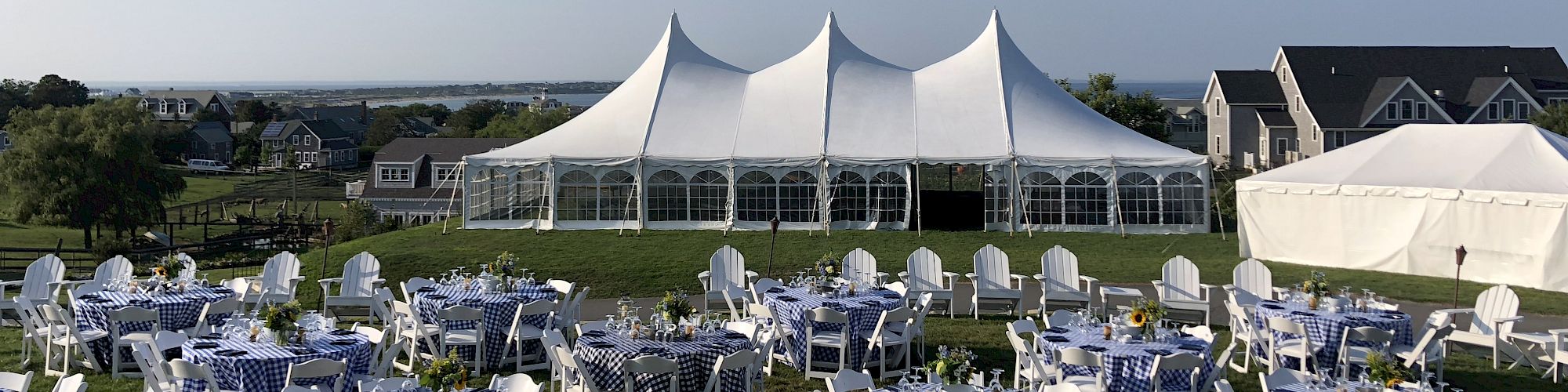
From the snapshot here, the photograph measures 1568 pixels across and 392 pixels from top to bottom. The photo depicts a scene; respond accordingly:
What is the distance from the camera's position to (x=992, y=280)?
15156mm

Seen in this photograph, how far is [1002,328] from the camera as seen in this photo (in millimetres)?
14211

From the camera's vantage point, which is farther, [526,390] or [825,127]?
[825,127]

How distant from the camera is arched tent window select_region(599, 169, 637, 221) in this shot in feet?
81.9

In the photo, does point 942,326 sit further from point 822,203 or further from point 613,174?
point 613,174

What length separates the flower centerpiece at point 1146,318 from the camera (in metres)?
9.58

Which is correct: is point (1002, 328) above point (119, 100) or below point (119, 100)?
below

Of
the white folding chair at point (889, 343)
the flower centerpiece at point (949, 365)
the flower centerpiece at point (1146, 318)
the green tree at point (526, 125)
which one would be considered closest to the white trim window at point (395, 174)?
the green tree at point (526, 125)

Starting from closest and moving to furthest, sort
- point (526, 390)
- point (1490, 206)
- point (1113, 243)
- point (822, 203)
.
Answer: point (526, 390), point (1490, 206), point (1113, 243), point (822, 203)

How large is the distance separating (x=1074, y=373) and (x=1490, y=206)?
11.5 m

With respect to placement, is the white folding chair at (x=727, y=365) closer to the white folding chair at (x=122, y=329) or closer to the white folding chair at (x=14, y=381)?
the white folding chair at (x=14, y=381)

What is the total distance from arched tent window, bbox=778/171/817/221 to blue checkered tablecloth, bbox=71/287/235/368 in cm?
1411

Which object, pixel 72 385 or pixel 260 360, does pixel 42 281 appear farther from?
pixel 72 385

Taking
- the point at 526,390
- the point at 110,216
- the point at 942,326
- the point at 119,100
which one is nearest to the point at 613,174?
the point at 942,326

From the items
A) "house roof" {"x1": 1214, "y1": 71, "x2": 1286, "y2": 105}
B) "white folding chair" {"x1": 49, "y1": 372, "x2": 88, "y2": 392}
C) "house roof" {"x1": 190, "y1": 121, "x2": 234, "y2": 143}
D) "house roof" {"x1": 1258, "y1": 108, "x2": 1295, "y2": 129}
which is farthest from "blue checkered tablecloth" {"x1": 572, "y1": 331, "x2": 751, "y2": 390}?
"house roof" {"x1": 190, "y1": 121, "x2": 234, "y2": 143}
